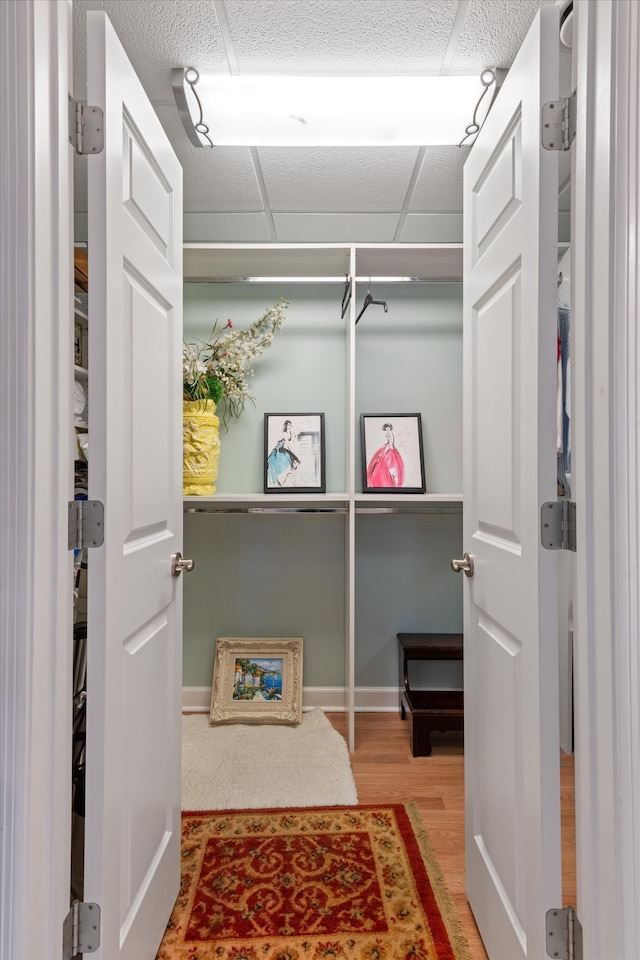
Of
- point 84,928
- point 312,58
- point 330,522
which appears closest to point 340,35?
point 312,58

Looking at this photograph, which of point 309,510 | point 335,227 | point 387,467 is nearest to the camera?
point 335,227

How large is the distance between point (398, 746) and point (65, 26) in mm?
2573

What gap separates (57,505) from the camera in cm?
89

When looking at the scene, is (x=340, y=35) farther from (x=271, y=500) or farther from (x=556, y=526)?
Answer: (x=271, y=500)

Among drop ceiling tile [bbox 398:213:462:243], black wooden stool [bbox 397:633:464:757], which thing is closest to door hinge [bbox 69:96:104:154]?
drop ceiling tile [bbox 398:213:462:243]

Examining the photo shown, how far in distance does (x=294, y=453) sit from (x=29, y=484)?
6.14ft

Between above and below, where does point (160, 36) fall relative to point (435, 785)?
above

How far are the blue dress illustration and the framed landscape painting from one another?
80cm

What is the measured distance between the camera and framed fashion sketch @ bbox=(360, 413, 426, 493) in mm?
2602

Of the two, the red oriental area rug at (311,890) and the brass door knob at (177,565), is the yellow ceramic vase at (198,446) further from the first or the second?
the red oriental area rug at (311,890)

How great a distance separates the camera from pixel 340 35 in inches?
55.4

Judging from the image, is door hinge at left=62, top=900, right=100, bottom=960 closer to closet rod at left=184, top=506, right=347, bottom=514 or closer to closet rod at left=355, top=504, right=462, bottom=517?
closet rod at left=184, top=506, right=347, bottom=514

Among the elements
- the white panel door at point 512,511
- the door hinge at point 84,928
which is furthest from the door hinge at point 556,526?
the door hinge at point 84,928

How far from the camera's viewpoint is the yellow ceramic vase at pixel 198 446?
A: 94.1 inches
